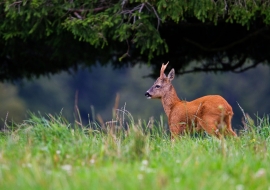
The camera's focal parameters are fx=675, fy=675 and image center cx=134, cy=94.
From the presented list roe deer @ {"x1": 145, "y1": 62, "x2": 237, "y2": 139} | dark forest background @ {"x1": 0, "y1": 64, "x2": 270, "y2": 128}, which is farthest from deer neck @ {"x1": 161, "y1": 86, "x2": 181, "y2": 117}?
dark forest background @ {"x1": 0, "y1": 64, "x2": 270, "y2": 128}

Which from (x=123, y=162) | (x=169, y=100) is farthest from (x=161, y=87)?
(x=123, y=162)

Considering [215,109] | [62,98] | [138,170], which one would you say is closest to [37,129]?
[138,170]

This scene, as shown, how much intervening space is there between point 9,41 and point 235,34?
14.2ft

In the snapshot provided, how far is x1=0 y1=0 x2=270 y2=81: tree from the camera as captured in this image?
10.1m

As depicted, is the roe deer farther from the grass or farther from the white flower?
the white flower

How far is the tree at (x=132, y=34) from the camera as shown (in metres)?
10.1

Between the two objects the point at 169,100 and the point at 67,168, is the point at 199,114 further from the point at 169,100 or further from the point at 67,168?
the point at 67,168

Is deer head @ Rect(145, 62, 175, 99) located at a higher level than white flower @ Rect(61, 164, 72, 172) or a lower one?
lower

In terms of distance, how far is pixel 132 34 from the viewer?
11.1m

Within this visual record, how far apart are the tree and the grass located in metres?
3.44

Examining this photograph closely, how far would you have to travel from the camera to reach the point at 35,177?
4.66 m

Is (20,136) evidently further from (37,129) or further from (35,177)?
(35,177)

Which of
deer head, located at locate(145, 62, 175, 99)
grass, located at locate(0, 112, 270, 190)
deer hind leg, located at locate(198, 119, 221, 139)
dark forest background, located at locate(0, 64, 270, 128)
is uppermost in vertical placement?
grass, located at locate(0, 112, 270, 190)

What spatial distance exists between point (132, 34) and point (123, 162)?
5894mm
